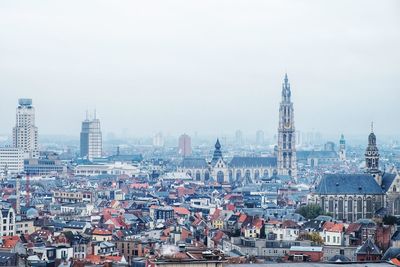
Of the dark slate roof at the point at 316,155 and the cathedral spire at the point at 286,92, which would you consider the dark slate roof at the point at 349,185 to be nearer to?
the cathedral spire at the point at 286,92

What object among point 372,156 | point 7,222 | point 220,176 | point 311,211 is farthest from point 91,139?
point 7,222

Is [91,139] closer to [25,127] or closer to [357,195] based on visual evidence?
[25,127]

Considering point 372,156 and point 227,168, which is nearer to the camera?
point 372,156

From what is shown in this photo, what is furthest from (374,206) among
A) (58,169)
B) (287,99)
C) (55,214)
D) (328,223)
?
(58,169)

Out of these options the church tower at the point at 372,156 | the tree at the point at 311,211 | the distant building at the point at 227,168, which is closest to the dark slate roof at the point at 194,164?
the distant building at the point at 227,168

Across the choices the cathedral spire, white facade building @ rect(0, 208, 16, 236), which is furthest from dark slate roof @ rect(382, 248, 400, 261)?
the cathedral spire

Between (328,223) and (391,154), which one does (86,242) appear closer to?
(328,223)
